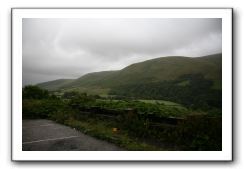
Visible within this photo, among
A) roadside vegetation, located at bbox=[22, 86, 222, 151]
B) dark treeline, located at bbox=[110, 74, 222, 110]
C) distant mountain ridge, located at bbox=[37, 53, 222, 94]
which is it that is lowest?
roadside vegetation, located at bbox=[22, 86, 222, 151]

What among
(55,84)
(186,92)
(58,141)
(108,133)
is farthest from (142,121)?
(55,84)

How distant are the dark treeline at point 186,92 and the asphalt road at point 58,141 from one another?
1.19m

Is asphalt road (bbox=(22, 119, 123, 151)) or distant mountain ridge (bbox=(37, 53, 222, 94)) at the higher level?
distant mountain ridge (bbox=(37, 53, 222, 94))

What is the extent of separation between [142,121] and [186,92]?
1.05 metres

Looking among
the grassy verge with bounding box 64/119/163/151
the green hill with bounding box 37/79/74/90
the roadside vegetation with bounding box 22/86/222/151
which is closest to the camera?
the roadside vegetation with bounding box 22/86/222/151

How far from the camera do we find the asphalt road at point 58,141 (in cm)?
416

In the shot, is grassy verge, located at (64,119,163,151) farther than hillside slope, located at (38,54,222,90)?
No

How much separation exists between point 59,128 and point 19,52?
2109mm

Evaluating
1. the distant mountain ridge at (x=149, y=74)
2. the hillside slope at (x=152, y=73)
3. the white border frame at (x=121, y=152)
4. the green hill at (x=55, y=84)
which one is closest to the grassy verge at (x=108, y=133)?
the white border frame at (x=121, y=152)

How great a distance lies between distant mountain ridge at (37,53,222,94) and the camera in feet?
13.7

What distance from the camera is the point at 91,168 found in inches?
158

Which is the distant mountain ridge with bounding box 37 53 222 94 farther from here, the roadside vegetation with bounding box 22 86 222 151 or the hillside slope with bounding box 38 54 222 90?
the roadside vegetation with bounding box 22 86 222 151

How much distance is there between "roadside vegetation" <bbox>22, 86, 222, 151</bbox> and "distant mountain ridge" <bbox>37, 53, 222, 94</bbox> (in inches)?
13.8

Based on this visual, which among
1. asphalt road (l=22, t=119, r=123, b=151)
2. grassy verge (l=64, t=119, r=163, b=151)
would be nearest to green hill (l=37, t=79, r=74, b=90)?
asphalt road (l=22, t=119, r=123, b=151)
